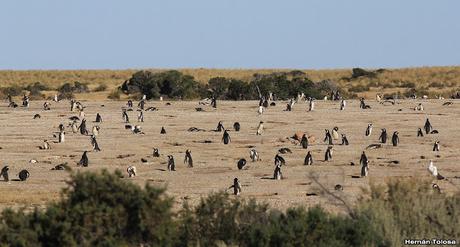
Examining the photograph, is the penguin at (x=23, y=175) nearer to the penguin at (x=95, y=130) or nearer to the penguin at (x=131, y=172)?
the penguin at (x=131, y=172)

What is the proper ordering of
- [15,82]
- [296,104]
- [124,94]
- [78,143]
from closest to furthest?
[78,143] → [296,104] → [124,94] → [15,82]

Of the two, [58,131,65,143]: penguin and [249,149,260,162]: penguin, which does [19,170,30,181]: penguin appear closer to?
[249,149,260,162]: penguin

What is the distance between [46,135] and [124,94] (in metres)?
23.9

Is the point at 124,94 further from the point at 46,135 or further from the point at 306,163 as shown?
the point at 306,163

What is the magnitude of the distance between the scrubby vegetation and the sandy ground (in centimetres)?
430

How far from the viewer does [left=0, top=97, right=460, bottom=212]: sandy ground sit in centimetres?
2139

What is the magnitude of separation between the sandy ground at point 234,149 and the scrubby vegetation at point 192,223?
4.30 m

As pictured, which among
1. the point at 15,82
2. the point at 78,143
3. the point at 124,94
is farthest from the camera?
the point at 15,82

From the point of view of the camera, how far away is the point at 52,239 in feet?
35.0

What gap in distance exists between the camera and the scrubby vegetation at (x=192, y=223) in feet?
34.7

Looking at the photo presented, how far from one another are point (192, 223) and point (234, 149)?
17082 millimetres

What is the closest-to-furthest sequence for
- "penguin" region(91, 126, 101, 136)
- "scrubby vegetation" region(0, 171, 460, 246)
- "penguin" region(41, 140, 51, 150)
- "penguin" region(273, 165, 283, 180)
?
"scrubby vegetation" region(0, 171, 460, 246), "penguin" region(273, 165, 283, 180), "penguin" region(41, 140, 51, 150), "penguin" region(91, 126, 101, 136)

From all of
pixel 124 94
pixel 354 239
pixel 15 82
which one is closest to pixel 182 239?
pixel 354 239

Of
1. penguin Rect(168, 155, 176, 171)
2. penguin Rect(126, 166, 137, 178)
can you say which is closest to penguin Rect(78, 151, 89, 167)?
penguin Rect(126, 166, 137, 178)
